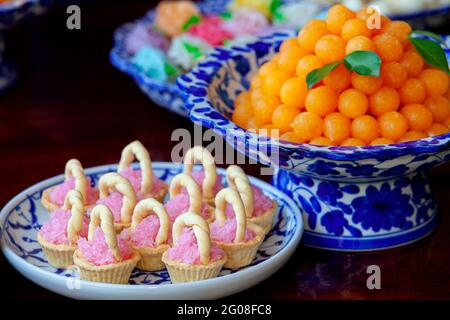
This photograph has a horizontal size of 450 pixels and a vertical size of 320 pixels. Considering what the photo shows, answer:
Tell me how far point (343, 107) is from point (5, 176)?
620mm

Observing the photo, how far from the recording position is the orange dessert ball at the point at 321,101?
104 cm

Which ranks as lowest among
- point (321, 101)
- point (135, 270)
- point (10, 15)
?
point (135, 270)

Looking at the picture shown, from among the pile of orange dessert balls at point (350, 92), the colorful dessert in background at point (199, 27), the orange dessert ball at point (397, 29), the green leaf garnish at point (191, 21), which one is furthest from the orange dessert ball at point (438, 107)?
the green leaf garnish at point (191, 21)

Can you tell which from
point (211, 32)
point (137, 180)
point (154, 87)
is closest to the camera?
point (137, 180)

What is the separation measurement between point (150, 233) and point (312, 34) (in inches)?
14.7

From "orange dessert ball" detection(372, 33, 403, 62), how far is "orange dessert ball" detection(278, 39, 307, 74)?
0.10 metres

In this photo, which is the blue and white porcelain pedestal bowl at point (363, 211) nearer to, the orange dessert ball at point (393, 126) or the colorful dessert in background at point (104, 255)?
the orange dessert ball at point (393, 126)

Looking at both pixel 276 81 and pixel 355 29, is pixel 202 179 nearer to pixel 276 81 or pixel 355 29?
pixel 276 81

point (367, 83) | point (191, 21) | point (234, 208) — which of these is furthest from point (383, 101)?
point (191, 21)

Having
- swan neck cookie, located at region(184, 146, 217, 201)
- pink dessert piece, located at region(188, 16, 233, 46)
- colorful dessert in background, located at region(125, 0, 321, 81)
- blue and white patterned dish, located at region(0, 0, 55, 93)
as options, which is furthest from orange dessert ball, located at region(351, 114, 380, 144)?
blue and white patterned dish, located at region(0, 0, 55, 93)

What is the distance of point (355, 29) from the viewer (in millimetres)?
1079

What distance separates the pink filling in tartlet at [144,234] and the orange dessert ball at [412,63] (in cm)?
42

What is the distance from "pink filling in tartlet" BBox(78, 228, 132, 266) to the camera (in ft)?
3.04
